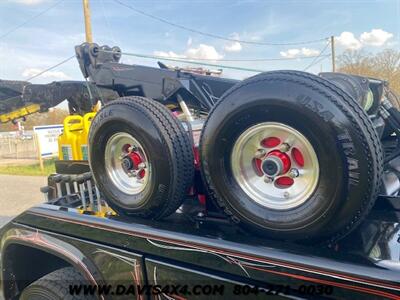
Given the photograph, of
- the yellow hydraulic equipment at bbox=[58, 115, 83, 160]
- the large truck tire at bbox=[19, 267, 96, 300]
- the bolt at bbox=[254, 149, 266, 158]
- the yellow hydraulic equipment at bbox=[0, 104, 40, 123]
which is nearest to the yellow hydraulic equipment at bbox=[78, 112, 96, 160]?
the yellow hydraulic equipment at bbox=[58, 115, 83, 160]

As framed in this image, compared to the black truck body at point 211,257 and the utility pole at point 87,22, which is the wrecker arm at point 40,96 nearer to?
the black truck body at point 211,257

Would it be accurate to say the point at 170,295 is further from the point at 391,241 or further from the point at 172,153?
the point at 391,241

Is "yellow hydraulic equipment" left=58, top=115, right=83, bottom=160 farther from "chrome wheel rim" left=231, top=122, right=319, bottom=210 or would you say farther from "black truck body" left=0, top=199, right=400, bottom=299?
"chrome wheel rim" left=231, top=122, right=319, bottom=210

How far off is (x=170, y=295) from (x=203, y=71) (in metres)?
2.47

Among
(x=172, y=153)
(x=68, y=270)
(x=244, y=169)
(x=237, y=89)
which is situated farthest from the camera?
(x=68, y=270)

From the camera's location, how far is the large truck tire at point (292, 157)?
1.46 metres

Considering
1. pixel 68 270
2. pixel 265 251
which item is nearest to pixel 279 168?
pixel 265 251

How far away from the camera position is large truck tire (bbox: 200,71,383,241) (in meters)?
1.46

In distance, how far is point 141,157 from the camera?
217 cm

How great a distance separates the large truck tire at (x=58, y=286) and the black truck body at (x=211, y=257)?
7.9 inches

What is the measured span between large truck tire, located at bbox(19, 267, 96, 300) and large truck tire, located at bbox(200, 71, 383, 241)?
3.86 feet

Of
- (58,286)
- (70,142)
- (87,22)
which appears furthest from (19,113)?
(87,22)

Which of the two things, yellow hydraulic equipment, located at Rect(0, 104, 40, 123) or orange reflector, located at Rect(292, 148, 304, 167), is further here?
yellow hydraulic equipment, located at Rect(0, 104, 40, 123)

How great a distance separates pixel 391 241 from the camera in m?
1.58
